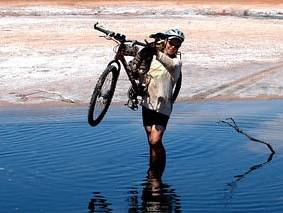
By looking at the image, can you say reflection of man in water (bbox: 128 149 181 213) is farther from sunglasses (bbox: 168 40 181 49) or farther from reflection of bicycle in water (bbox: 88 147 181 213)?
sunglasses (bbox: 168 40 181 49)

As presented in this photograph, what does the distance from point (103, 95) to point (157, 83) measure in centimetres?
94

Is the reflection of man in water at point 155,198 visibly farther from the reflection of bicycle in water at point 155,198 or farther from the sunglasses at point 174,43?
the sunglasses at point 174,43

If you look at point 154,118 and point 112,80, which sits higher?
point 112,80

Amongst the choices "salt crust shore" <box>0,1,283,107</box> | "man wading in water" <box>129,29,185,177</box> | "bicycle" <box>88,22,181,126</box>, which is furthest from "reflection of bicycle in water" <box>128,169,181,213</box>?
"salt crust shore" <box>0,1,283,107</box>

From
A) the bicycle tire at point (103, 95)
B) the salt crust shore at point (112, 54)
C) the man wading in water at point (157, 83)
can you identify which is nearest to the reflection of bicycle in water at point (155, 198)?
the man wading in water at point (157, 83)

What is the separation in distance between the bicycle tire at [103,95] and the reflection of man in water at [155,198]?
104cm

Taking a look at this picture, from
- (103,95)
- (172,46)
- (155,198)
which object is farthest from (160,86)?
(155,198)

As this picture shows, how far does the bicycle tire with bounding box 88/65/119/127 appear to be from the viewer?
30.7 feet

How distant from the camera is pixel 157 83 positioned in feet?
29.2

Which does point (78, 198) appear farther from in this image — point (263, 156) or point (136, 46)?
point (263, 156)

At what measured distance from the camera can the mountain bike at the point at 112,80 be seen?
9055 millimetres

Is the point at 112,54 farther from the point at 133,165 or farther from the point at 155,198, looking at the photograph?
the point at 155,198

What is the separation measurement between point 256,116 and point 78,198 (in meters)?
5.54

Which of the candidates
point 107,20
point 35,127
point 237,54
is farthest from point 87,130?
point 107,20
